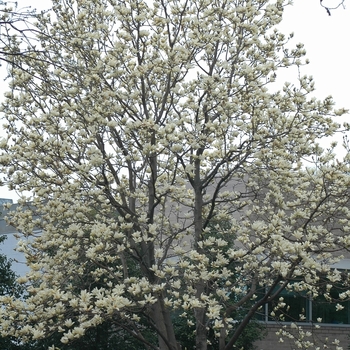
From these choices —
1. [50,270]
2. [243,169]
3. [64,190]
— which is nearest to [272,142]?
[243,169]

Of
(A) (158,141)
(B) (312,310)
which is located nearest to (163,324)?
(A) (158,141)

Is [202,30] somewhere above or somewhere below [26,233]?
above

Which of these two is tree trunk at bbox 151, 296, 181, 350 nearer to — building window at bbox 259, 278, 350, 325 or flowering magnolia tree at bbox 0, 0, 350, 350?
flowering magnolia tree at bbox 0, 0, 350, 350

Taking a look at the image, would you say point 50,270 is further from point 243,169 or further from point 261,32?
point 261,32

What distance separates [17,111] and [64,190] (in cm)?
146

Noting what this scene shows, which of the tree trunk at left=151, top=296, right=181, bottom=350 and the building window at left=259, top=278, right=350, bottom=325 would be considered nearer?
the tree trunk at left=151, top=296, right=181, bottom=350

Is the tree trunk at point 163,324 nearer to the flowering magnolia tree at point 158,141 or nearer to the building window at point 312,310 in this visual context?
the flowering magnolia tree at point 158,141

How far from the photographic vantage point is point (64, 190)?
7801mm

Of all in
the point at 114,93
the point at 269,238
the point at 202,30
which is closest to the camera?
the point at 269,238

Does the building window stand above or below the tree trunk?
above

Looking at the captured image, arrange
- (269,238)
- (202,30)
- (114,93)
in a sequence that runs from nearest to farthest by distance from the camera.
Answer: (269,238) < (114,93) < (202,30)

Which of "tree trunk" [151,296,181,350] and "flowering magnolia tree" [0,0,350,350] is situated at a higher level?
"flowering magnolia tree" [0,0,350,350]

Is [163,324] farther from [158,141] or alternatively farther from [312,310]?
[312,310]

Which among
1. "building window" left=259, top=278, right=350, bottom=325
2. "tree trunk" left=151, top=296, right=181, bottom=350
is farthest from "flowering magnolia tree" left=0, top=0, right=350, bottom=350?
"building window" left=259, top=278, right=350, bottom=325
